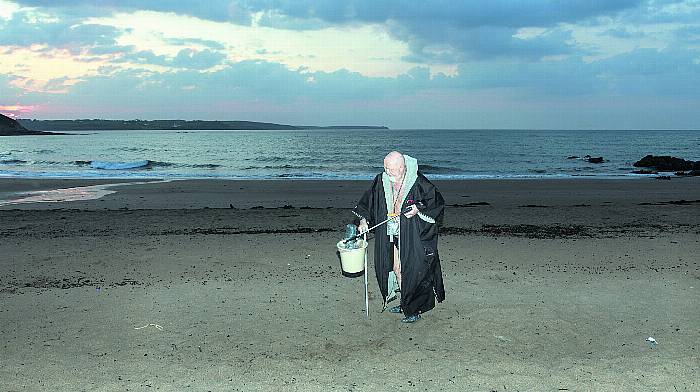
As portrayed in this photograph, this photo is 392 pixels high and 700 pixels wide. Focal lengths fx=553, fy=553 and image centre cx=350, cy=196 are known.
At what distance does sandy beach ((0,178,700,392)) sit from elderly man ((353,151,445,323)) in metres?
0.36

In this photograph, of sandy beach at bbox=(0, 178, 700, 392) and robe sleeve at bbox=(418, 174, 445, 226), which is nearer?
sandy beach at bbox=(0, 178, 700, 392)

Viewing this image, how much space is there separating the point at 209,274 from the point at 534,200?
525 inches

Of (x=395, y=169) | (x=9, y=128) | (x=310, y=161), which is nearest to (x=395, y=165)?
(x=395, y=169)

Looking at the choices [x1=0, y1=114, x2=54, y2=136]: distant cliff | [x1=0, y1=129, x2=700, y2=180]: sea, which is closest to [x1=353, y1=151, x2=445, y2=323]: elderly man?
[x1=0, y1=129, x2=700, y2=180]: sea

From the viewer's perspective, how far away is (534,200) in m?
18.1

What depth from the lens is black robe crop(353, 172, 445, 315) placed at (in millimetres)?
5191

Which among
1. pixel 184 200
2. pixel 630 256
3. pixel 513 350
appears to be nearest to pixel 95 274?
pixel 513 350

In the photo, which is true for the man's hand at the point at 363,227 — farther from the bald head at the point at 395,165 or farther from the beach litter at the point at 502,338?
the beach litter at the point at 502,338

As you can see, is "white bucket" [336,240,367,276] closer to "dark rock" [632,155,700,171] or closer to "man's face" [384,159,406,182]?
"man's face" [384,159,406,182]

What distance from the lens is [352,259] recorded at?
16.6 feet

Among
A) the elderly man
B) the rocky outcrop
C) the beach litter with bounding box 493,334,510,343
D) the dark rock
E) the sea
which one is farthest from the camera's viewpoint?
the rocky outcrop

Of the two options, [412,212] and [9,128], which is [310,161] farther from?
[9,128]

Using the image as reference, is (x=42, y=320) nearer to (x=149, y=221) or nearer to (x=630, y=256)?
(x=149, y=221)

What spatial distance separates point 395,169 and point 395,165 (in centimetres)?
4
